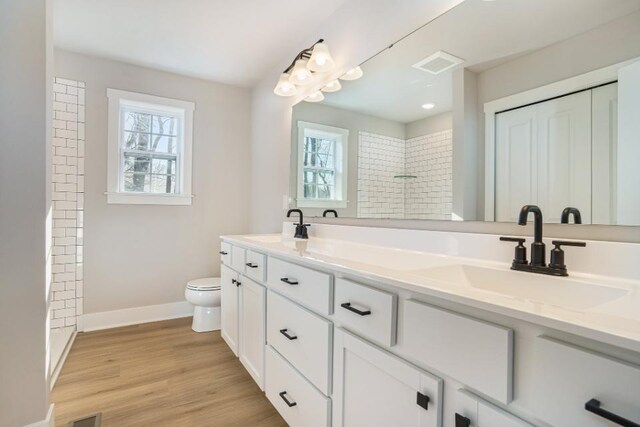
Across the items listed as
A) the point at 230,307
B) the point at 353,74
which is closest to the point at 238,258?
the point at 230,307

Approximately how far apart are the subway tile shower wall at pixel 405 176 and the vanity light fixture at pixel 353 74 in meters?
0.36

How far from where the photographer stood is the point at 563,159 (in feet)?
3.54

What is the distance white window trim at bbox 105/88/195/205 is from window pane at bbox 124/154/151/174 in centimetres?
9

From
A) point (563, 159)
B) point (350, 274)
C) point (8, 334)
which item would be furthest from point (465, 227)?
point (8, 334)

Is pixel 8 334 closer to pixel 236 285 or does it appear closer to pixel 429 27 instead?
pixel 236 285

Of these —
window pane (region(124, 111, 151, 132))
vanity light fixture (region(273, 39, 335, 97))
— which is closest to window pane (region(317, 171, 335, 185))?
vanity light fixture (region(273, 39, 335, 97))

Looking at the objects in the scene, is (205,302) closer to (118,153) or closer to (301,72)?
(118,153)

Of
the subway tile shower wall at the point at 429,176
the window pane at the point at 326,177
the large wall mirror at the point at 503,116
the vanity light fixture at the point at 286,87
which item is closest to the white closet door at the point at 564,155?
the large wall mirror at the point at 503,116

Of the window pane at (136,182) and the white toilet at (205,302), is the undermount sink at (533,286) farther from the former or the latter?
the window pane at (136,182)

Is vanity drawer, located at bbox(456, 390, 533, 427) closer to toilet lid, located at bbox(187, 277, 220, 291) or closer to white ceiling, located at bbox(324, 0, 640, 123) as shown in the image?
white ceiling, located at bbox(324, 0, 640, 123)

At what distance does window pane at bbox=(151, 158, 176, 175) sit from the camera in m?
3.15

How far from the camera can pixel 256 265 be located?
1.80m

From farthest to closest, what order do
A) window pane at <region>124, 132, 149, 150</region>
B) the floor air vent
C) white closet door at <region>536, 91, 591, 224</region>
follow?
1. window pane at <region>124, 132, 149, 150</region>
2. the floor air vent
3. white closet door at <region>536, 91, 591, 224</region>

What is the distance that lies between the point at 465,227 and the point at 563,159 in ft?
1.42
